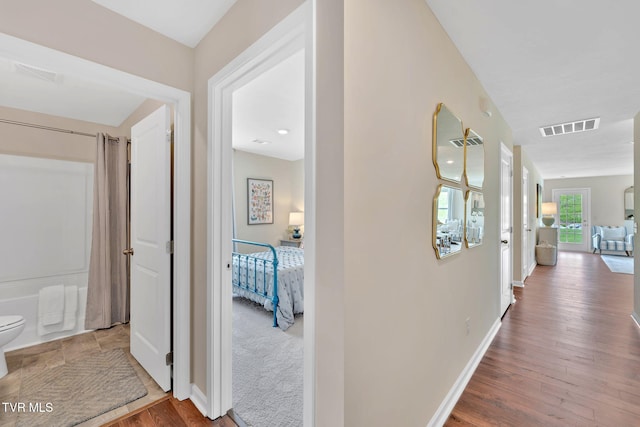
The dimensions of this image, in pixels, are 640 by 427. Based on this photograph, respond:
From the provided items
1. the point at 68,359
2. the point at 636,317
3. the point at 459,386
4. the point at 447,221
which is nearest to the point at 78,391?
the point at 68,359

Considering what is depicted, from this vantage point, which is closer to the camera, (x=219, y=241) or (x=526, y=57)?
(x=219, y=241)

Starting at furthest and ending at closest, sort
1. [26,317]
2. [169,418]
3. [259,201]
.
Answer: [259,201]
[26,317]
[169,418]

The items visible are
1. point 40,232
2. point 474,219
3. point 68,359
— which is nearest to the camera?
point 474,219

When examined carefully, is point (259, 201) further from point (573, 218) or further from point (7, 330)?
point (573, 218)

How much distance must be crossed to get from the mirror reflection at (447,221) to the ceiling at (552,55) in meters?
1.00

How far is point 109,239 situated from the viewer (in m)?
2.96

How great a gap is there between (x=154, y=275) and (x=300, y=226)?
13.7ft

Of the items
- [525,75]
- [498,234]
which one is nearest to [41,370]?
[498,234]

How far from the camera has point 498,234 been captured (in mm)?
2969

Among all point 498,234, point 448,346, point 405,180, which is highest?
point 405,180

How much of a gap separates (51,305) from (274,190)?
3927 mm

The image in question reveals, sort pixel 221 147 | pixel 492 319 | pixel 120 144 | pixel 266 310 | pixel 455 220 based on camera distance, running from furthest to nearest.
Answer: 1. pixel 266 310
2. pixel 120 144
3. pixel 492 319
4. pixel 455 220
5. pixel 221 147

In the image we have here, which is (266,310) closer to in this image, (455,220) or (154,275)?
(154,275)

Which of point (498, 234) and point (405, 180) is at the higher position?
point (405, 180)
